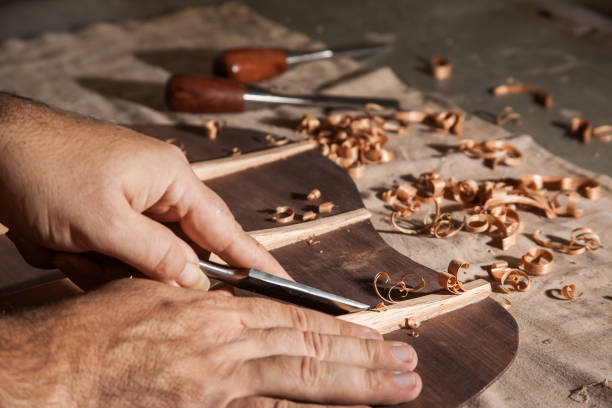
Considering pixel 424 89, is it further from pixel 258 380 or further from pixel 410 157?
pixel 258 380

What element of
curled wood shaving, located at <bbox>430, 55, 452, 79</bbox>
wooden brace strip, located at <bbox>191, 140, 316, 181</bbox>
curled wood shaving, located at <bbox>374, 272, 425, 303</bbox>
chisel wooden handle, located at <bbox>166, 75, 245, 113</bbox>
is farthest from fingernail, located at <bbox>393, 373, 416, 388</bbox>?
curled wood shaving, located at <bbox>430, 55, 452, 79</bbox>

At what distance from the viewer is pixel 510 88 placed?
2.30 meters

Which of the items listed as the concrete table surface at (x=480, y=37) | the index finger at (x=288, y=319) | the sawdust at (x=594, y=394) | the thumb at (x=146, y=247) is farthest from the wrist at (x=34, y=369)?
the concrete table surface at (x=480, y=37)

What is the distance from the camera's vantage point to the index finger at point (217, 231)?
1072mm

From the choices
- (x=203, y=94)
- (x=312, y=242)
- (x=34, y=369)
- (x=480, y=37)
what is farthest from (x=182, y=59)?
(x=34, y=369)

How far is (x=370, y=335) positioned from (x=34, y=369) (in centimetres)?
51

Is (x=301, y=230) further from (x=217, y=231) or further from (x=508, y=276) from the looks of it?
(x=508, y=276)

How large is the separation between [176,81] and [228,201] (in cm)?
70

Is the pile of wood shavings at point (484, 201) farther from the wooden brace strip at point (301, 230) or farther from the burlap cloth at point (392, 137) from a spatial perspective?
the wooden brace strip at point (301, 230)

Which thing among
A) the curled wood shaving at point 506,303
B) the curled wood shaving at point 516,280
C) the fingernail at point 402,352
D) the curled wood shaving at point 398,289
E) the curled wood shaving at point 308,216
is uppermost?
the fingernail at point 402,352

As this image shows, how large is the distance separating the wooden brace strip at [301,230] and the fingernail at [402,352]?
1.43 feet

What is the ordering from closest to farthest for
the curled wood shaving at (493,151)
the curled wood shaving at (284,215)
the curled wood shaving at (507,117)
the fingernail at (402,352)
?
the fingernail at (402,352) → the curled wood shaving at (284,215) → the curled wood shaving at (493,151) → the curled wood shaving at (507,117)

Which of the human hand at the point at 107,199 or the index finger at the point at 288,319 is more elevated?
the human hand at the point at 107,199

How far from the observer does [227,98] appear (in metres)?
2.04
